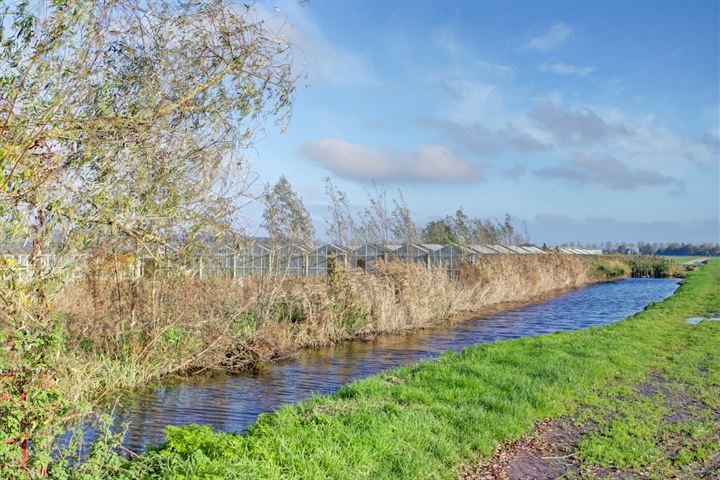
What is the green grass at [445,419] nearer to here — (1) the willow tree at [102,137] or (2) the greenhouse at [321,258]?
(1) the willow tree at [102,137]

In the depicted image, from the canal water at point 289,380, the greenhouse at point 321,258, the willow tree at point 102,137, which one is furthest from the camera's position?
the greenhouse at point 321,258

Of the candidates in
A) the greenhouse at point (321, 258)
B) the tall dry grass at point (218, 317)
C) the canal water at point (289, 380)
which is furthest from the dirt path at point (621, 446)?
the greenhouse at point (321, 258)

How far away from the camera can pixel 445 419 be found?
8281mm

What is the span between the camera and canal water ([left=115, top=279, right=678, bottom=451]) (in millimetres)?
10227

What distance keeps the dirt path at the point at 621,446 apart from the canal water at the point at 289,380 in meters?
4.28

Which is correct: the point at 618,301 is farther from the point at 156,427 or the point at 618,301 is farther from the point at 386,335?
the point at 156,427

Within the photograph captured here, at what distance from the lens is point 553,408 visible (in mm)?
9273

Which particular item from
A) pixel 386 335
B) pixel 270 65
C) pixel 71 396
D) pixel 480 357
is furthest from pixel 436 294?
pixel 71 396

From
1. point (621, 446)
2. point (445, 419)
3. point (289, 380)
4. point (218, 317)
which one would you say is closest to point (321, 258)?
point (218, 317)

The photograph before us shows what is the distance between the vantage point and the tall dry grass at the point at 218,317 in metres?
12.3

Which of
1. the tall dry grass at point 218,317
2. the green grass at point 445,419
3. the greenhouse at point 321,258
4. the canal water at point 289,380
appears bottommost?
the canal water at point 289,380

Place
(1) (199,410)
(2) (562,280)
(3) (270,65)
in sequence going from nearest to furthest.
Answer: (3) (270,65) → (1) (199,410) → (2) (562,280)

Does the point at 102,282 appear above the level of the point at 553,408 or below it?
above

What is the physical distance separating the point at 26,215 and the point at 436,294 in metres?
20.2
